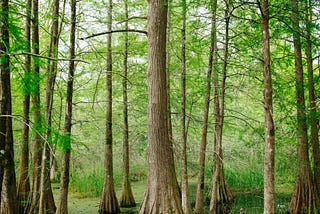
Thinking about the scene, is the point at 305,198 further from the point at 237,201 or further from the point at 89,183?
the point at 89,183

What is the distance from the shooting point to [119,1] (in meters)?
10.2

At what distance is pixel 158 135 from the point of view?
5.05 metres

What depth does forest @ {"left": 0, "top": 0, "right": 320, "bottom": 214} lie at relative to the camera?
4062 mm

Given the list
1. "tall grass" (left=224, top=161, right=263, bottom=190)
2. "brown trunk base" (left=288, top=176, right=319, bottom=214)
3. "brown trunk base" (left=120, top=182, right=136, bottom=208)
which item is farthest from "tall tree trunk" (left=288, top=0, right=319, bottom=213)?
"brown trunk base" (left=120, top=182, right=136, bottom=208)

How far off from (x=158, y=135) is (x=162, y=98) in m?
0.54

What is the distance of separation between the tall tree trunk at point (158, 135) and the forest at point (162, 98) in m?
0.01

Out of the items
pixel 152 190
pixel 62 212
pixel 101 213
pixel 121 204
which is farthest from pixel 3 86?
pixel 121 204

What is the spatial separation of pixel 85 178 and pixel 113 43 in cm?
446

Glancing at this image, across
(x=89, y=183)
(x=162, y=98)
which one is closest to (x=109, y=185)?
(x=89, y=183)

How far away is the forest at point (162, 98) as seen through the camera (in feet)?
13.3

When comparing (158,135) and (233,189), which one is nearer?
(158,135)

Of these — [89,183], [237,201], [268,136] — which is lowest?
[237,201]

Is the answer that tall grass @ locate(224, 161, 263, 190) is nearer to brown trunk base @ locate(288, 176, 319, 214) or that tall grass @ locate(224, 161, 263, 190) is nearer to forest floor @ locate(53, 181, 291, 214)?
forest floor @ locate(53, 181, 291, 214)

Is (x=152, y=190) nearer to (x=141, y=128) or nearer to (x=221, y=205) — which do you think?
(x=221, y=205)
